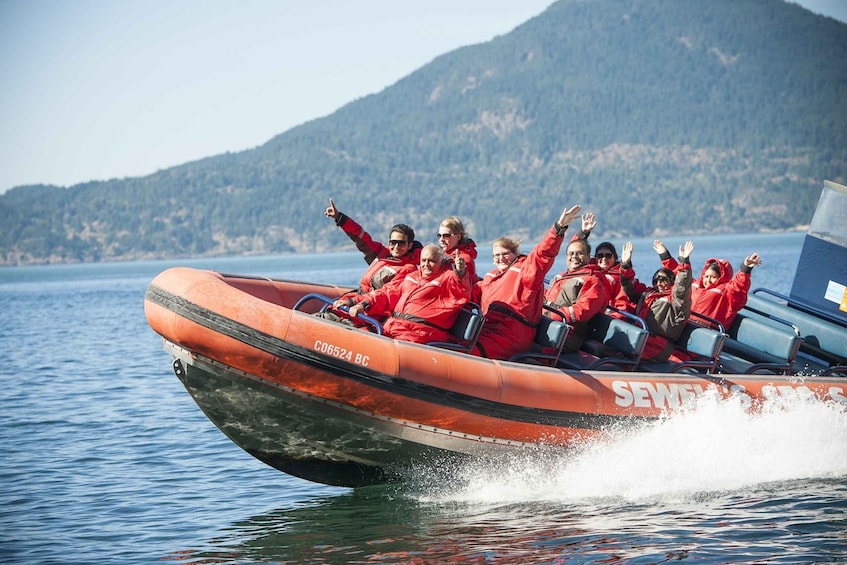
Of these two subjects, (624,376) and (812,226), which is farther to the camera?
(812,226)

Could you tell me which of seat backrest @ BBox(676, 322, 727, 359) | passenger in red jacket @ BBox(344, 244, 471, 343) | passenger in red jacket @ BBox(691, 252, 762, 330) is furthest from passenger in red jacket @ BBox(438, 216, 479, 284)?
passenger in red jacket @ BBox(691, 252, 762, 330)

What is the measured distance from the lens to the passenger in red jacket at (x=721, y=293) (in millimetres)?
9562

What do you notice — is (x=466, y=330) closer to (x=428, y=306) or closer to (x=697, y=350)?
(x=428, y=306)

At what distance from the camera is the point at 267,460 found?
826cm

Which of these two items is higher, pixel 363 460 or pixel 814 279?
pixel 814 279

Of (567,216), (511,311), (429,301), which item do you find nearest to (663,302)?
(511,311)

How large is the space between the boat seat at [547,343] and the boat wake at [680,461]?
77cm

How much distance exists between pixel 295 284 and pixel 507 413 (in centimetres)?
292

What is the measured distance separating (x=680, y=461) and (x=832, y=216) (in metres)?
3.54

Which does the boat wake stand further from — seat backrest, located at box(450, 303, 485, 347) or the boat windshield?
the boat windshield

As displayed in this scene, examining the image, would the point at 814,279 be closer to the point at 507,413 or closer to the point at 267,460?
the point at 507,413

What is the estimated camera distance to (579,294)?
8.67 meters

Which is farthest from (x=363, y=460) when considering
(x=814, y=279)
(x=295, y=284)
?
(x=814, y=279)

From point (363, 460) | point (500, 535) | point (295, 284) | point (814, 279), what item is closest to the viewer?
point (500, 535)
